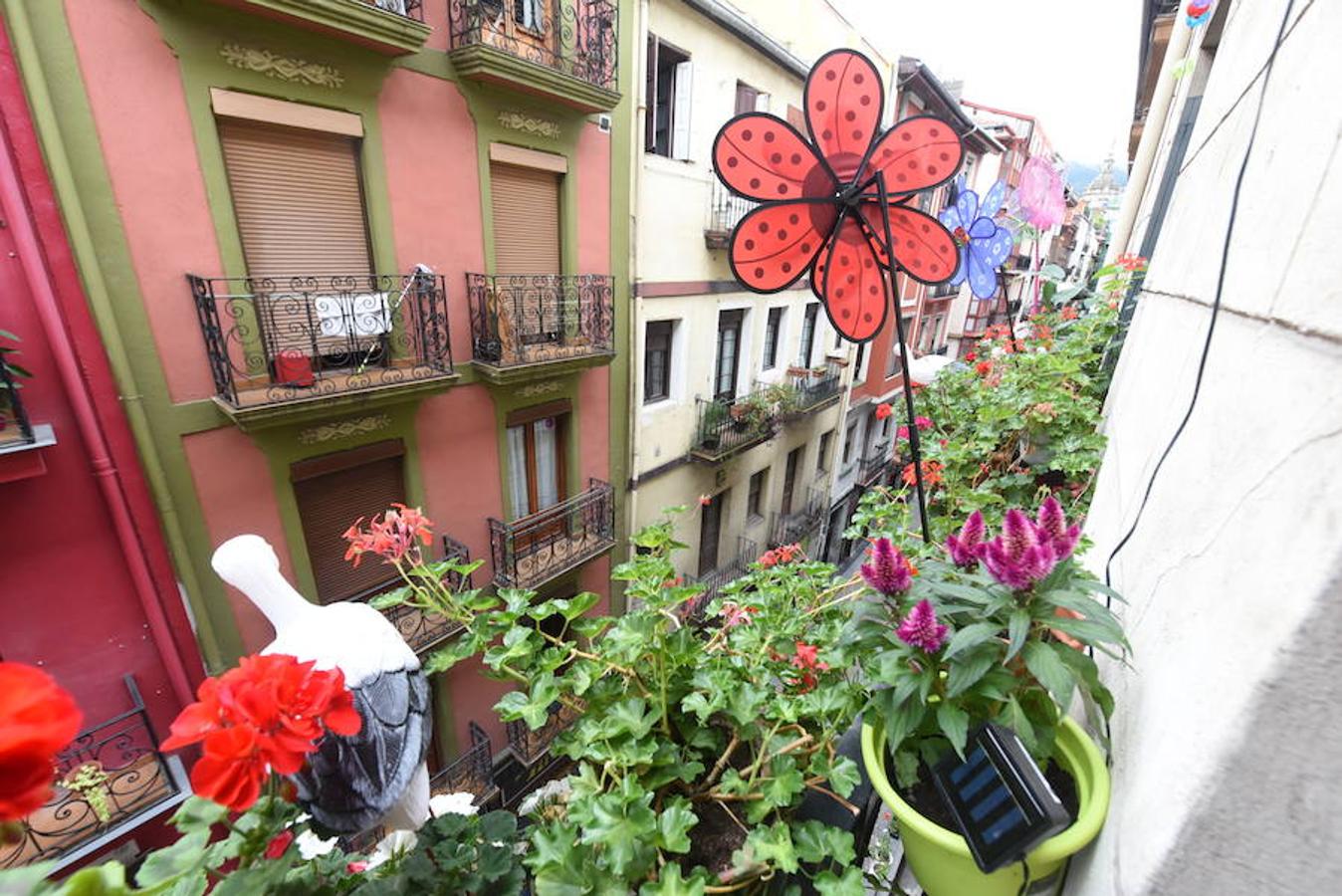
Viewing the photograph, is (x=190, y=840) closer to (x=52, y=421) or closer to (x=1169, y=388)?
(x=1169, y=388)

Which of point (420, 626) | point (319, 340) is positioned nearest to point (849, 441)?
point (420, 626)

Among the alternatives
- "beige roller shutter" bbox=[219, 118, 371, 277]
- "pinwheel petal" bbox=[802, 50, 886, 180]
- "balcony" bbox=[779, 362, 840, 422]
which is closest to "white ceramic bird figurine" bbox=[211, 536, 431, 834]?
"pinwheel petal" bbox=[802, 50, 886, 180]

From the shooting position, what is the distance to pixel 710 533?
966 centimetres

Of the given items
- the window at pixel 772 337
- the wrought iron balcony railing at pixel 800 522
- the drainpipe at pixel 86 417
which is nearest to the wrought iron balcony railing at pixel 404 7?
the drainpipe at pixel 86 417

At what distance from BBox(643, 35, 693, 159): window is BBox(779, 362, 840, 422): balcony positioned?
423cm

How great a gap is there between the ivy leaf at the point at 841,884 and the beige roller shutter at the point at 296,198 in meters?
4.95

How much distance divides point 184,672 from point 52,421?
1.98 meters

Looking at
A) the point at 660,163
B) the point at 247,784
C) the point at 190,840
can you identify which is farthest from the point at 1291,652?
the point at 660,163

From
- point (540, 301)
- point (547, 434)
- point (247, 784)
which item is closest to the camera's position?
point (247, 784)

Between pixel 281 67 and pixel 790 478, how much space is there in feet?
32.9

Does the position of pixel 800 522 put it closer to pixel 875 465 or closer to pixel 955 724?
pixel 875 465

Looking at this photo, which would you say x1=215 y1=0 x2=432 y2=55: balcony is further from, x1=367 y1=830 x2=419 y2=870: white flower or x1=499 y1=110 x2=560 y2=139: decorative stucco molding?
x1=367 y1=830 x2=419 y2=870: white flower

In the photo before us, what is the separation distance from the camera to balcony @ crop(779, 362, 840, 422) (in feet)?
31.5

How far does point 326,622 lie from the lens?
184 cm
